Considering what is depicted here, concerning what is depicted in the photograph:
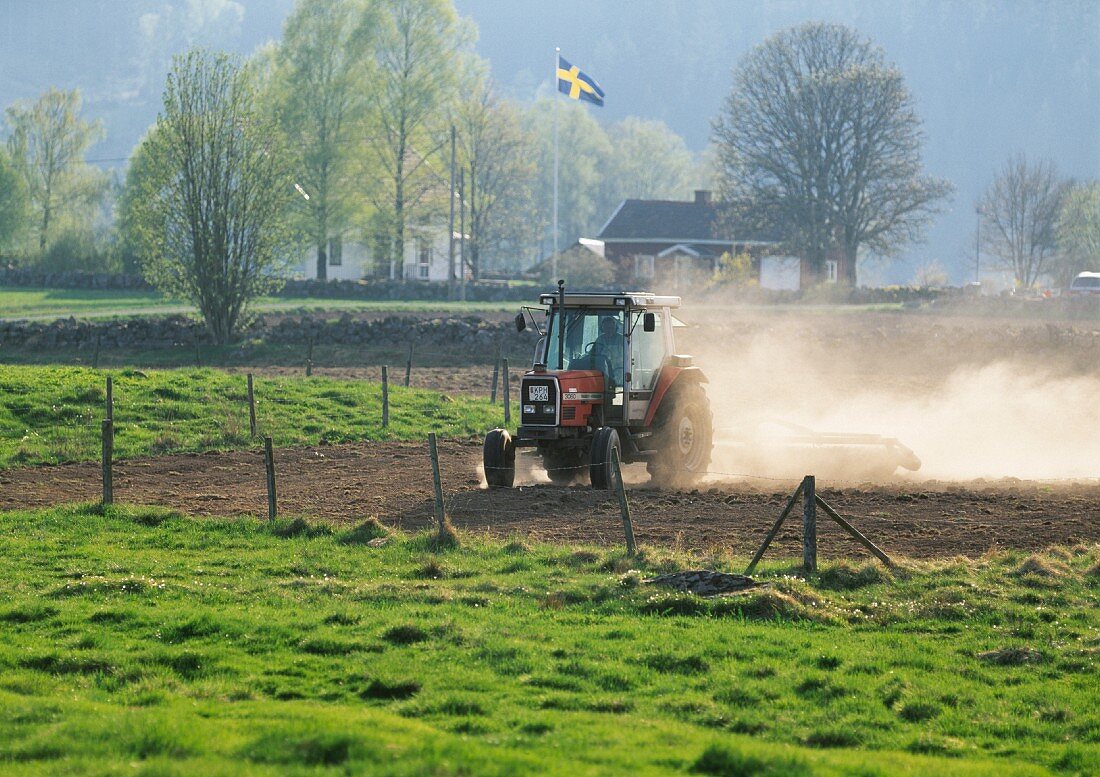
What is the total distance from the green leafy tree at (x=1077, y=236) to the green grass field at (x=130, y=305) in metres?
51.9

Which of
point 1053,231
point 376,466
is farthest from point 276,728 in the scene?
point 1053,231

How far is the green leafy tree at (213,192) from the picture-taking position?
135 feet

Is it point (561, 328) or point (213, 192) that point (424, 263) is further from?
point (561, 328)

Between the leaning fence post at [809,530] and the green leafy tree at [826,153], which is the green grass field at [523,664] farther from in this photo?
the green leafy tree at [826,153]

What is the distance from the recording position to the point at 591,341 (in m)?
20.7

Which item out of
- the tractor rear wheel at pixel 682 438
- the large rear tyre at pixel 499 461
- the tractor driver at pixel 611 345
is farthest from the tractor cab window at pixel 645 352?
the large rear tyre at pixel 499 461

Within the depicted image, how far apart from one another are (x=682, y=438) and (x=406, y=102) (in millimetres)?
60286

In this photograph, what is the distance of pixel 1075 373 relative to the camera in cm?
4166

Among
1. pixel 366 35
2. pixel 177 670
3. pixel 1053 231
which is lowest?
pixel 177 670

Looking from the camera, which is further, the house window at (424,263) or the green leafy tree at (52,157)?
the green leafy tree at (52,157)

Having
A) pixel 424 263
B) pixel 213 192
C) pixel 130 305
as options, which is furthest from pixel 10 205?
pixel 213 192

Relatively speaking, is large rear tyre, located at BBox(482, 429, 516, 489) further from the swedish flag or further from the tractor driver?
the swedish flag

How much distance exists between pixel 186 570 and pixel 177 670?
4146 millimetres

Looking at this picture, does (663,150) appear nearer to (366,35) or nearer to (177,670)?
(366,35)
